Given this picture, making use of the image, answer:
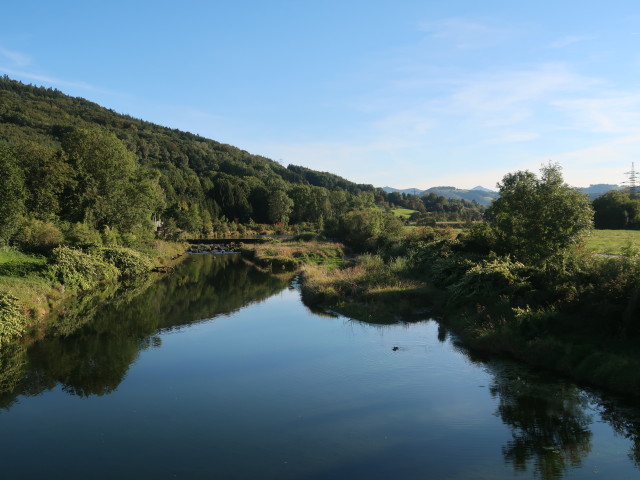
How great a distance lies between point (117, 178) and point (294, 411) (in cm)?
4801

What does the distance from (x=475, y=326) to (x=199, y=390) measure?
1348 cm

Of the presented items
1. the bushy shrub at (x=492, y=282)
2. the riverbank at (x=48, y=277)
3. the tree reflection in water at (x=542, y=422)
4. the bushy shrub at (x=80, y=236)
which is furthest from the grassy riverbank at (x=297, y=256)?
the tree reflection in water at (x=542, y=422)

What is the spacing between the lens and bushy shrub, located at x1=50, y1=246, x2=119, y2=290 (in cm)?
3381

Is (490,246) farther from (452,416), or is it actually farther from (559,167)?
(452,416)

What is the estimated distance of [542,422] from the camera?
45.0ft

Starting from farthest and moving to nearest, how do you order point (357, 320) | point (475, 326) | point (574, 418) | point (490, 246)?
point (490, 246) < point (357, 320) < point (475, 326) < point (574, 418)

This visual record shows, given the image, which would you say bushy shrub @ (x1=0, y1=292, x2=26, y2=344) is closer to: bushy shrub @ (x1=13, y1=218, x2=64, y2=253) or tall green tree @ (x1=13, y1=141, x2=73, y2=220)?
bushy shrub @ (x1=13, y1=218, x2=64, y2=253)

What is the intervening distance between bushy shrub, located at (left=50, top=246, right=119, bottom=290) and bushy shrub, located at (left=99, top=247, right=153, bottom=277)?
2.74 m

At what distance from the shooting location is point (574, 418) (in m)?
13.8

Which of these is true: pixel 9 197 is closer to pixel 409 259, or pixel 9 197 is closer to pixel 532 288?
pixel 409 259

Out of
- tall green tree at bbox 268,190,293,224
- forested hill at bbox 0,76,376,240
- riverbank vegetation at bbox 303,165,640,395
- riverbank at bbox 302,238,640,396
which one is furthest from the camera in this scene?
tall green tree at bbox 268,190,293,224

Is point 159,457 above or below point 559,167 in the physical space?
below

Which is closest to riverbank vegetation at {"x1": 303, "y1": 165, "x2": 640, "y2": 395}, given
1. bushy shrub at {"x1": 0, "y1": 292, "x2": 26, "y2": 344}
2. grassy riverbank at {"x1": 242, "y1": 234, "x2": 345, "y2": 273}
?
grassy riverbank at {"x1": 242, "y1": 234, "x2": 345, "y2": 273}

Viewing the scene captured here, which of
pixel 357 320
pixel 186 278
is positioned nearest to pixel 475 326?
pixel 357 320
